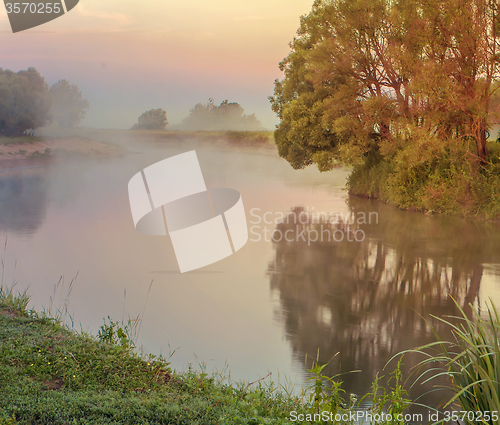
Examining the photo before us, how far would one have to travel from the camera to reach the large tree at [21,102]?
1537 inches

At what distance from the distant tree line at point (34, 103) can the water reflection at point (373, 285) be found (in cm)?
3331

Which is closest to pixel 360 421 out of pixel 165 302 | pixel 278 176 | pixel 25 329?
pixel 25 329

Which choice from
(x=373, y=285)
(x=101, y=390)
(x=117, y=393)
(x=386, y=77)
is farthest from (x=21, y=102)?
(x=117, y=393)

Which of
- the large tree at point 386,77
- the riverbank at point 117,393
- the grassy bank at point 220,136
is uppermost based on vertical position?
the large tree at point 386,77

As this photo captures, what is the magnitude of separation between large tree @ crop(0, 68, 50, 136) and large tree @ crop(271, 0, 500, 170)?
27676 millimetres

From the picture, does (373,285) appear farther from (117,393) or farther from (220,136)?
(220,136)

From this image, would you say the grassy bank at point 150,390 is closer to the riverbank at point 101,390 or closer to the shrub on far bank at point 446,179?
the riverbank at point 101,390

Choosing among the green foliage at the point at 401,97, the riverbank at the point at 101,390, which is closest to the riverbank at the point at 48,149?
the green foliage at the point at 401,97

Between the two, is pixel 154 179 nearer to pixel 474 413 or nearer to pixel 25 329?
pixel 25 329

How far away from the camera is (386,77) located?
16156 mm

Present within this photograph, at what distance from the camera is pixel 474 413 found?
284 centimetres

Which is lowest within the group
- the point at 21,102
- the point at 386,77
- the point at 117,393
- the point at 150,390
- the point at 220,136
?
the point at 220,136

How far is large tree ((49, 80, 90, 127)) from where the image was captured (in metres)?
44.2

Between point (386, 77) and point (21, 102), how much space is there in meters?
33.8
